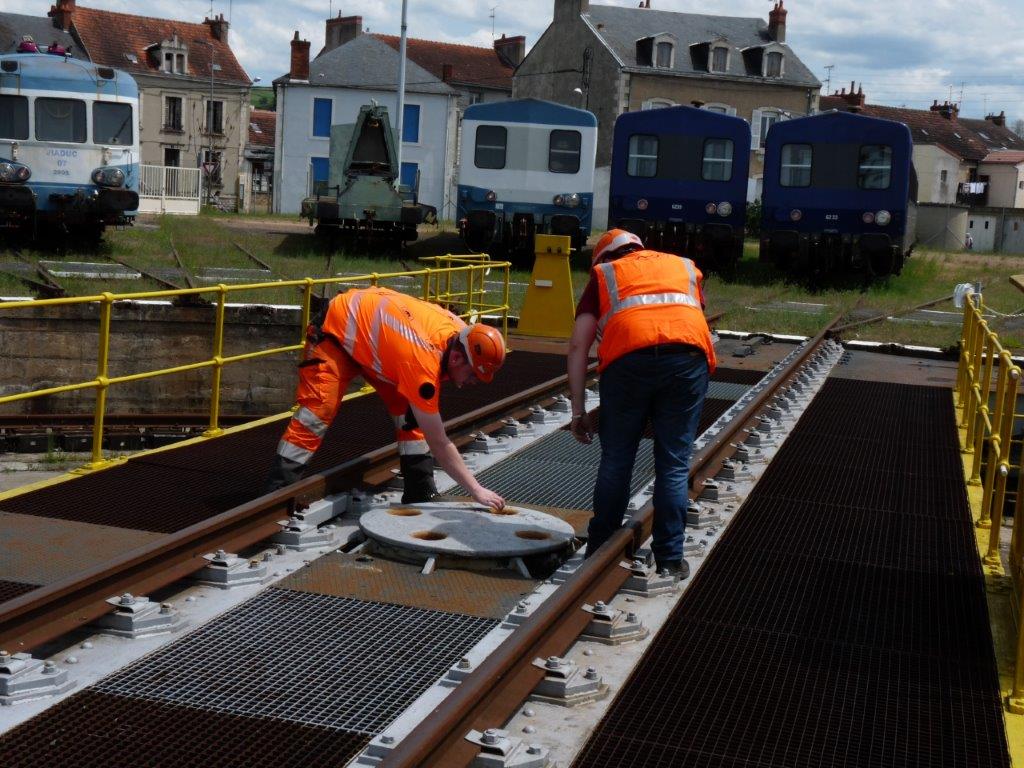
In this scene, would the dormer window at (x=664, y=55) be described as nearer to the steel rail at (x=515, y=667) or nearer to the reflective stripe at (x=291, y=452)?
the reflective stripe at (x=291, y=452)

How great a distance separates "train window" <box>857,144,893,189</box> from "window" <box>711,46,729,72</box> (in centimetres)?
2982

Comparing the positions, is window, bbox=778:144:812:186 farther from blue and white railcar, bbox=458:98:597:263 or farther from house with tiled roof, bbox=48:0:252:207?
house with tiled roof, bbox=48:0:252:207

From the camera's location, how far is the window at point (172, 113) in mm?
57969

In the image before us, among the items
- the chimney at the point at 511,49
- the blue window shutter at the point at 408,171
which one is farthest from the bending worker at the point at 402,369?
the chimney at the point at 511,49

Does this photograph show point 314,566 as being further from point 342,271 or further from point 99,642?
point 342,271

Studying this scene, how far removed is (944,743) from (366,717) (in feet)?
6.26

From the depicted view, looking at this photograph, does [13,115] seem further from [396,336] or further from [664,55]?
[664,55]

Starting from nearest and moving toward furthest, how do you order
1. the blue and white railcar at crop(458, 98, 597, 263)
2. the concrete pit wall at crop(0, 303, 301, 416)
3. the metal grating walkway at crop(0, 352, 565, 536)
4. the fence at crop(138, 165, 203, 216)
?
the metal grating walkway at crop(0, 352, 565, 536)
the concrete pit wall at crop(0, 303, 301, 416)
the blue and white railcar at crop(458, 98, 597, 263)
the fence at crop(138, 165, 203, 216)

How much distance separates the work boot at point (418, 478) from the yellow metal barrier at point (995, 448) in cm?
289

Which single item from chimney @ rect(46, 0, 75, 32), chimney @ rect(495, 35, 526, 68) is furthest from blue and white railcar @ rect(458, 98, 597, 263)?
chimney @ rect(495, 35, 526, 68)

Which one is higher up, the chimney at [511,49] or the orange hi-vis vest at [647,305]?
the chimney at [511,49]

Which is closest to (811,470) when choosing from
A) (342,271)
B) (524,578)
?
(524,578)

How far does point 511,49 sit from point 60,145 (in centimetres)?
4928

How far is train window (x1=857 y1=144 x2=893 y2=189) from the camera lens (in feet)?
85.4
